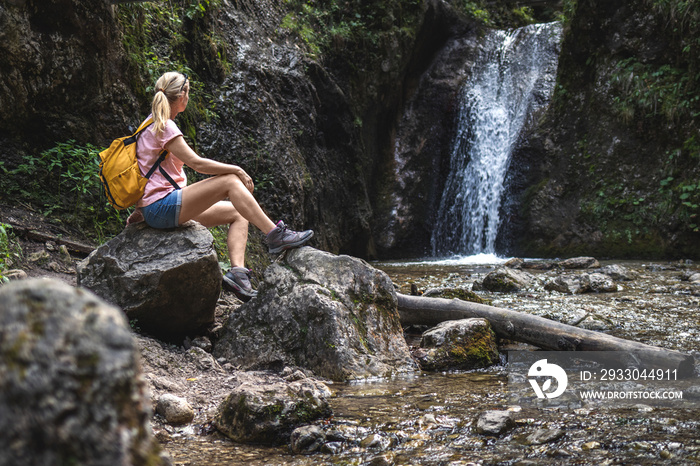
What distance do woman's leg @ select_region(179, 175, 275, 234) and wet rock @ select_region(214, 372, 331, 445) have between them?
1.53 meters

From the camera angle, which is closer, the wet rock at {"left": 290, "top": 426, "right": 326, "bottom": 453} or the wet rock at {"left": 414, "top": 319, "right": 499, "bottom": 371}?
the wet rock at {"left": 290, "top": 426, "right": 326, "bottom": 453}

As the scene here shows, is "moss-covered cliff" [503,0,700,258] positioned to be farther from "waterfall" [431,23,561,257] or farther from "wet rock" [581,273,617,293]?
"wet rock" [581,273,617,293]

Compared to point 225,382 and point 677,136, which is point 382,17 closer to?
point 677,136

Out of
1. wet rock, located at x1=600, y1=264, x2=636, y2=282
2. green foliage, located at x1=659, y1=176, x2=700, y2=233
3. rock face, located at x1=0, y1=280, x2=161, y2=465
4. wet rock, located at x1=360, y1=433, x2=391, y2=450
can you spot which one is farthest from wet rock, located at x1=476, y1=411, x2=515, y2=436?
green foliage, located at x1=659, y1=176, x2=700, y2=233

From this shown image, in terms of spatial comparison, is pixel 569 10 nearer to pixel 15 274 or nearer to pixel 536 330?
pixel 536 330

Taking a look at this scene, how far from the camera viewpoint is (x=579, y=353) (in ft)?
11.2

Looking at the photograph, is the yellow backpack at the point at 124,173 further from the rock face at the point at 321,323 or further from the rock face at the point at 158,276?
the rock face at the point at 321,323

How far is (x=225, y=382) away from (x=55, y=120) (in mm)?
3334

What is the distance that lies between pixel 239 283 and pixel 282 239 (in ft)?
1.63

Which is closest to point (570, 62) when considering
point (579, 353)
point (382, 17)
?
point (382, 17)

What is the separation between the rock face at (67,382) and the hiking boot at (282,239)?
9.35 ft

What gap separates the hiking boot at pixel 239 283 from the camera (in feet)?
12.6

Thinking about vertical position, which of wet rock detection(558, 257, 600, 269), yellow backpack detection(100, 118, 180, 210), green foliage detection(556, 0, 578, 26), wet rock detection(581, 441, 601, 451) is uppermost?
green foliage detection(556, 0, 578, 26)

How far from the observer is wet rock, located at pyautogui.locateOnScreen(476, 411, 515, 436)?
221 cm
